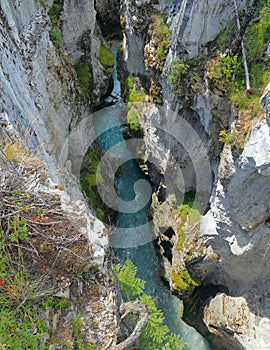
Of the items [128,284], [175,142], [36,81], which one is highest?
[36,81]

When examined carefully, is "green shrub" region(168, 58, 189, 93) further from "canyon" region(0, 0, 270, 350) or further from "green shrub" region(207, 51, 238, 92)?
"green shrub" region(207, 51, 238, 92)

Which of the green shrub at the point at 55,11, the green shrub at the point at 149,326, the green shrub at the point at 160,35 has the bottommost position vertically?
the green shrub at the point at 149,326

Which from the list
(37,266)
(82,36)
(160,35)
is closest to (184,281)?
(37,266)

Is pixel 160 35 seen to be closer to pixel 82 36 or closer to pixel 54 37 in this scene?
pixel 54 37

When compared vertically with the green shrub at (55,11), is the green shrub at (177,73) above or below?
below

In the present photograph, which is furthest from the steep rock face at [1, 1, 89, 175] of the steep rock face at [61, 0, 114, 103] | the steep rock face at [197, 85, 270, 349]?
the steep rock face at [197, 85, 270, 349]

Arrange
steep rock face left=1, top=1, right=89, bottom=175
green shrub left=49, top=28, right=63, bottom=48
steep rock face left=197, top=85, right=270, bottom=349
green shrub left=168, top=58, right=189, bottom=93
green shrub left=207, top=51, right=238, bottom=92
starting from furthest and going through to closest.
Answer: green shrub left=49, top=28, right=63, bottom=48 → green shrub left=168, top=58, right=189, bottom=93 → green shrub left=207, top=51, right=238, bottom=92 → steep rock face left=197, top=85, right=270, bottom=349 → steep rock face left=1, top=1, right=89, bottom=175

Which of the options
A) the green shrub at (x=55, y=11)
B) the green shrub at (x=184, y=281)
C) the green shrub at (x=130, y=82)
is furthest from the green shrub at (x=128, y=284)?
the green shrub at (x=55, y=11)

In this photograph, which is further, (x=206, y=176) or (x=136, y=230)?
(x=136, y=230)

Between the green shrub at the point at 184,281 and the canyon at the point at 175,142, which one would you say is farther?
the green shrub at the point at 184,281

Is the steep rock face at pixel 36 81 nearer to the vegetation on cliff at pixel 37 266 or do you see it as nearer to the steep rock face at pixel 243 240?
the vegetation on cliff at pixel 37 266
